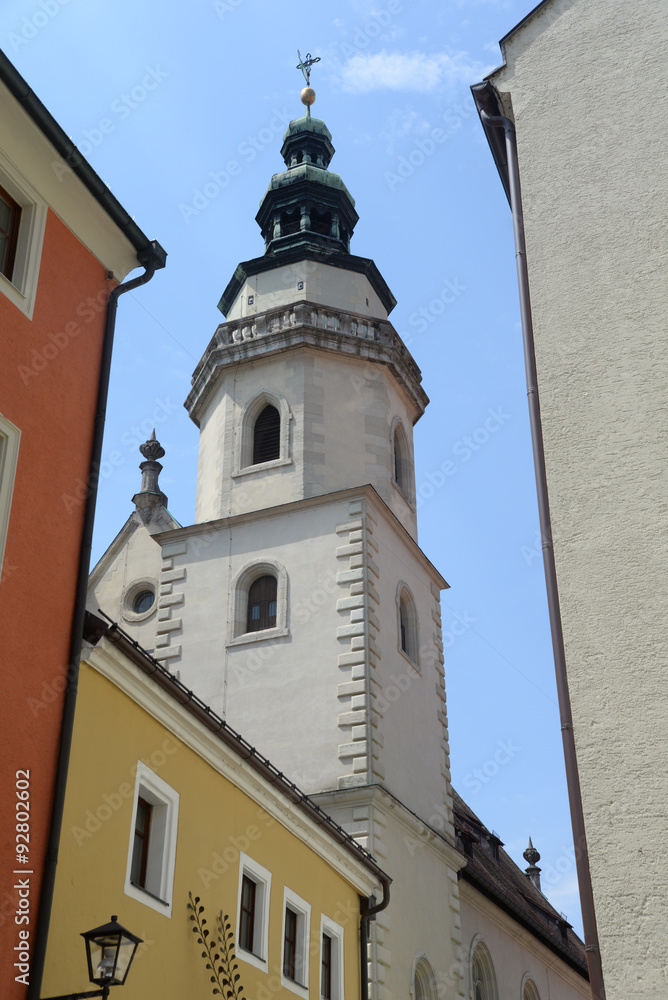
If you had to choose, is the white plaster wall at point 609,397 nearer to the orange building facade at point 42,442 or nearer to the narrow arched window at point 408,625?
the orange building facade at point 42,442

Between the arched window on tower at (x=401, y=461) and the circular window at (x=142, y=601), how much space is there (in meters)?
6.46

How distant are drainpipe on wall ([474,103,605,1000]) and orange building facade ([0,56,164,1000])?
155 inches

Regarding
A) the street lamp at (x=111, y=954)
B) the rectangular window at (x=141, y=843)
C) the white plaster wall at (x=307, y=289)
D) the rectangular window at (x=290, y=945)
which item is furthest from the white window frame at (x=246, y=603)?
the street lamp at (x=111, y=954)

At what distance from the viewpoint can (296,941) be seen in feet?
51.3

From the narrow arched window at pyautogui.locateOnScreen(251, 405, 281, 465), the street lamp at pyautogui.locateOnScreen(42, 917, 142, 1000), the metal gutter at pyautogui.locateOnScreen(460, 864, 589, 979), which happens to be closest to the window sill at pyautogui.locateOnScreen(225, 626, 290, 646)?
the narrow arched window at pyautogui.locateOnScreen(251, 405, 281, 465)

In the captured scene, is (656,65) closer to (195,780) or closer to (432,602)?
(195,780)

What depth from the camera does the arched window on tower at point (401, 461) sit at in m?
28.3

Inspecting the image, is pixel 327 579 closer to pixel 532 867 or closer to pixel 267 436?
pixel 267 436

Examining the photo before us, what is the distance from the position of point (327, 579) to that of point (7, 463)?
14067mm

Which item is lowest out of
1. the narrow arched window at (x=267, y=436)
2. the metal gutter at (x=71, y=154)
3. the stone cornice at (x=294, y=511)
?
the metal gutter at (x=71, y=154)

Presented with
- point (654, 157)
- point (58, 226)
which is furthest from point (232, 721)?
point (654, 157)

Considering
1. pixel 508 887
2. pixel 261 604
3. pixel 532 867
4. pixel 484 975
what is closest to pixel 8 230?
pixel 261 604

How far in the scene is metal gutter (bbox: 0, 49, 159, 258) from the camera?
37.2ft

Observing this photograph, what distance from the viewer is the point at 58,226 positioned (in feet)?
40.7
